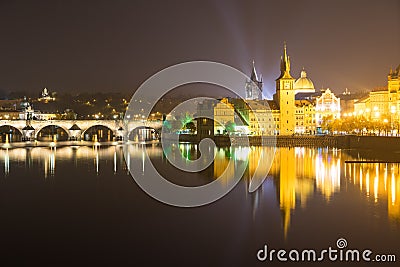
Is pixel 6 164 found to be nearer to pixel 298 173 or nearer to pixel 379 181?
pixel 298 173

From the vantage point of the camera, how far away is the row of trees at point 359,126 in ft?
159

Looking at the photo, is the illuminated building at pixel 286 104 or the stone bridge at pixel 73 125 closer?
the illuminated building at pixel 286 104

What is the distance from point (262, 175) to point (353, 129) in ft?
95.5

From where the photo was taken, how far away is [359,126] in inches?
2110

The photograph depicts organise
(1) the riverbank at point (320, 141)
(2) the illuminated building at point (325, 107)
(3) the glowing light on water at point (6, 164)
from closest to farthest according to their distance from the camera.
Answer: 1. (3) the glowing light on water at point (6, 164)
2. (1) the riverbank at point (320, 141)
3. (2) the illuminated building at point (325, 107)

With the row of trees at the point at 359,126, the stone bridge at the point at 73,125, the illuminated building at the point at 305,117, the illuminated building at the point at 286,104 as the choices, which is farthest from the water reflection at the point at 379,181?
the stone bridge at the point at 73,125

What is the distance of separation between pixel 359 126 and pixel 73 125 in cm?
3826

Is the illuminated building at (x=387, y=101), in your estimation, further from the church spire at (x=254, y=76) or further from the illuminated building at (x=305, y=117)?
the church spire at (x=254, y=76)

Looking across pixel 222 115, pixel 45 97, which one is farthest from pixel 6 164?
pixel 45 97

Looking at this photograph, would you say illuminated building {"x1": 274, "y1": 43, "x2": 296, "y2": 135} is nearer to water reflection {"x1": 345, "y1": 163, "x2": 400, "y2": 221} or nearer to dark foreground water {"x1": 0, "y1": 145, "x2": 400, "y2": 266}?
water reflection {"x1": 345, "y1": 163, "x2": 400, "y2": 221}

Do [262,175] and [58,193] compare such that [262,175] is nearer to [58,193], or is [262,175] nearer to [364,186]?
[364,186]

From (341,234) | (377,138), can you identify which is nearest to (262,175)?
(341,234)

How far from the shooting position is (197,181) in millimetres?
27906

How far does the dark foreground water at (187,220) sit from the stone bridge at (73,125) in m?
44.4
